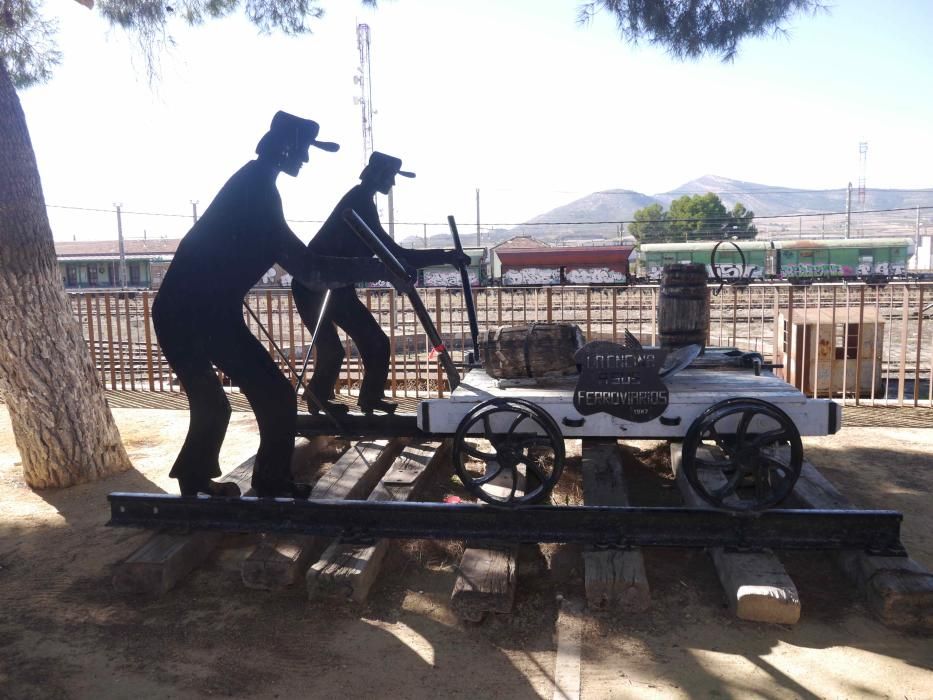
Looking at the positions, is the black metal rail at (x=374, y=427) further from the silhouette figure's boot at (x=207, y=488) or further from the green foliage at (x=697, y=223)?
the green foliage at (x=697, y=223)

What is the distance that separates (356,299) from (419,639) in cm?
281

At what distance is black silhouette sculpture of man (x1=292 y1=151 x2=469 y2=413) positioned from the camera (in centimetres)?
537

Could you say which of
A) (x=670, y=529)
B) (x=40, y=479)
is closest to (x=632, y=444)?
(x=670, y=529)

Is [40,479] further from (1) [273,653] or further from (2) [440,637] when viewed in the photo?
(2) [440,637]

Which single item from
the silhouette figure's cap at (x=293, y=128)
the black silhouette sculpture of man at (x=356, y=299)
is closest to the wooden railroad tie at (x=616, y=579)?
the black silhouette sculpture of man at (x=356, y=299)

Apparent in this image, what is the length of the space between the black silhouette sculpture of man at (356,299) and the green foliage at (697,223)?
220ft

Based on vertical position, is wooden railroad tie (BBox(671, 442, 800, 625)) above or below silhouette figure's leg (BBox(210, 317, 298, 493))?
below

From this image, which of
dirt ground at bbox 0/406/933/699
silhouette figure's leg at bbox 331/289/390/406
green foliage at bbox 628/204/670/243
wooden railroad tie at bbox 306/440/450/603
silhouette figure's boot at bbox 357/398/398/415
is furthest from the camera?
green foliage at bbox 628/204/670/243

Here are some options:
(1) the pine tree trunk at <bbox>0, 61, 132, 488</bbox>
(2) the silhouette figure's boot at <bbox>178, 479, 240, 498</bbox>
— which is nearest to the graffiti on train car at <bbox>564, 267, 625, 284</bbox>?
(1) the pine tree trunk at <bbox>0, 61, 132, 488</bbox>

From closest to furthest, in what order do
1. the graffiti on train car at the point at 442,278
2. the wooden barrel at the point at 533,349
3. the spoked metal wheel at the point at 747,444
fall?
1. the spoked metal wheel at the point at 747,444
2. the wooden barrel at the point at 533,349
3. the graffiti on train car at the point at 442,278

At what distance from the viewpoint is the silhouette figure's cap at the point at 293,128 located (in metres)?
4.14

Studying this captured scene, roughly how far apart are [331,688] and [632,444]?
4.46m

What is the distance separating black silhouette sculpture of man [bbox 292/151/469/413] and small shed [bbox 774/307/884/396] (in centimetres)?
581

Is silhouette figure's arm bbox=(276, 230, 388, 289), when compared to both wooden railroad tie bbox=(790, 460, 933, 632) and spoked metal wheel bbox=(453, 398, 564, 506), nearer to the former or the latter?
spoked metal wheel bbox=(453, 398, 564, 506)
